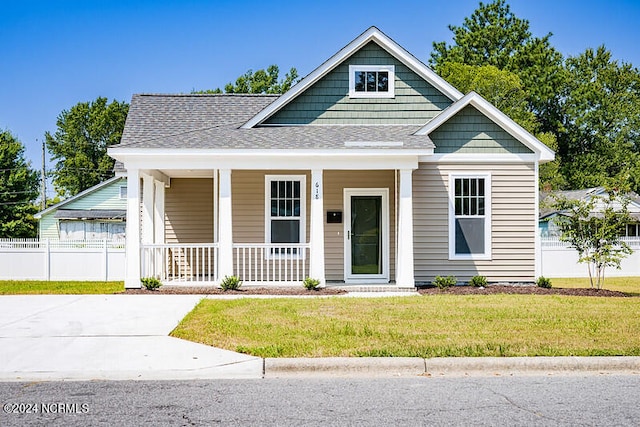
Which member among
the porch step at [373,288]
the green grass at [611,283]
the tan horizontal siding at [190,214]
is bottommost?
the green grass at [611,283]

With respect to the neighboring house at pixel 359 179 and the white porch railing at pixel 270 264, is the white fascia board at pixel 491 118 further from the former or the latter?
the white porch railing at pixel 270 264

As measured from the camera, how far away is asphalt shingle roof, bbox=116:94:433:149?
15.0 metres

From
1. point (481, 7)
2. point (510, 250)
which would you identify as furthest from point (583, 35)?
point (510, 250)

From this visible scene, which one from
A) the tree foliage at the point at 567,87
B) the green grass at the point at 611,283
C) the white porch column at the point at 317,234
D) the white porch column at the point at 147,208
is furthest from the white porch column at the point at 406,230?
the tree foliage at the point at 567,87

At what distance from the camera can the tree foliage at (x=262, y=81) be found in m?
51.2

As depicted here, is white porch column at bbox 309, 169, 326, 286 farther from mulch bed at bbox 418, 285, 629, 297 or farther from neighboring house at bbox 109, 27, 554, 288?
mulch bed at bbox 418, 285, 629, 297

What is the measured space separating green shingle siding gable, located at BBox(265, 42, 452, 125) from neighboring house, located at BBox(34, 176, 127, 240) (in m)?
25.8

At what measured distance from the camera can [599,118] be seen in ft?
165

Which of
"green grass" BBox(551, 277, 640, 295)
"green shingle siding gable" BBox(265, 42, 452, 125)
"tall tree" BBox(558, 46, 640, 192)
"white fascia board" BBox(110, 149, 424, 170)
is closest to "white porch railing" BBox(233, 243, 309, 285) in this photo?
"white fascia board" BBox(110, 149, 424, 170)

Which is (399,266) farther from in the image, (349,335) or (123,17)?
(123,17)

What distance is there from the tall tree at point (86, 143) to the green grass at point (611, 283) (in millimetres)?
44818

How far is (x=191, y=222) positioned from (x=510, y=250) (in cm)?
819

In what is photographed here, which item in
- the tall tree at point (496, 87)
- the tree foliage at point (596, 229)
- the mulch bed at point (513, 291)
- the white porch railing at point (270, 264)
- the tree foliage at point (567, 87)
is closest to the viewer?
the mulch bed at point (513, 291)

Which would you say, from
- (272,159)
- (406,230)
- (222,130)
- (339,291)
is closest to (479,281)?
(406,230)
